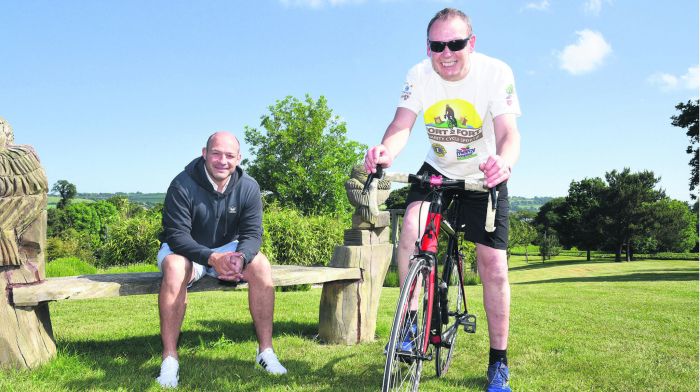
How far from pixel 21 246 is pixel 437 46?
3346 mm

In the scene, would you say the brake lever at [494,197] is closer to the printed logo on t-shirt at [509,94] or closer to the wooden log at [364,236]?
the printed logo on t-shirt at [509,94]

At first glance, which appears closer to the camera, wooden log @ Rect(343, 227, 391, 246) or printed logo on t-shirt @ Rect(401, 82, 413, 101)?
printed logo on t-shirt @ Rect(401, 82, 413, 101)

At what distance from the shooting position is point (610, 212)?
50.7m

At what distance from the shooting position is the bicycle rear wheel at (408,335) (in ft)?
9.57

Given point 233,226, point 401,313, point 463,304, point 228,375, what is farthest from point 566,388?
point 233,226

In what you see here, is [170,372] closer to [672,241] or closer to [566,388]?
[566,388]

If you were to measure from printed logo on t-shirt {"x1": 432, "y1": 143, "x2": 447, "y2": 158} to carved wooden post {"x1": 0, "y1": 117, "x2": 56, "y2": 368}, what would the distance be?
2.91m

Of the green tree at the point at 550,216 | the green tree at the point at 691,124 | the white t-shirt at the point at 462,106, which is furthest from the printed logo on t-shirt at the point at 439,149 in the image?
the green tree at the point at 550,216

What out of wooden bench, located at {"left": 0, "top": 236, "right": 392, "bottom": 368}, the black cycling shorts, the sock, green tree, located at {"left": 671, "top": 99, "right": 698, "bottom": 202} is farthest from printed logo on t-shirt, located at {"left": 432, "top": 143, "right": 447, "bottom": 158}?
green tree, located at {"left": 671, "top": 99, "right": 698, "bottom": 202}

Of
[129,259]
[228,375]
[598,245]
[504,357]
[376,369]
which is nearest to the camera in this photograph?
[504,357]

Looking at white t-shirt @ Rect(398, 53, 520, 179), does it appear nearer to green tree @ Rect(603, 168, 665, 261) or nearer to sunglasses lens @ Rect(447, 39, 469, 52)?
sunglasses lens @ Rect(447, 39, 469, 52)

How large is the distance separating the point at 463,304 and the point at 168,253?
2.20 m

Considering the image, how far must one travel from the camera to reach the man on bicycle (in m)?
3.34

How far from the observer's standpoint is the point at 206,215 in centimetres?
422
